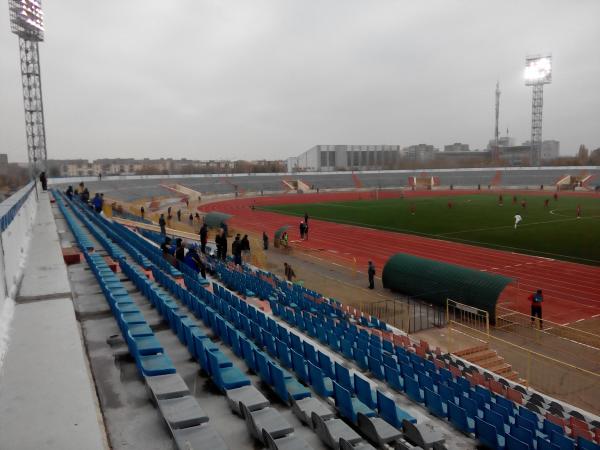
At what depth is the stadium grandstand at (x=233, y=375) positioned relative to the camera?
4500mm

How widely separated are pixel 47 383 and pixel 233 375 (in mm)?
2214

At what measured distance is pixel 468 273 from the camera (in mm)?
15266

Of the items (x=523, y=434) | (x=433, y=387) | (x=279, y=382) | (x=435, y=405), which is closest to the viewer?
(x=279, y=382)

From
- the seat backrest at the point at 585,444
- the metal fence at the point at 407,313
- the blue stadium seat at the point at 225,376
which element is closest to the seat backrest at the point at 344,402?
the blue stadium seat at the point at 225,376

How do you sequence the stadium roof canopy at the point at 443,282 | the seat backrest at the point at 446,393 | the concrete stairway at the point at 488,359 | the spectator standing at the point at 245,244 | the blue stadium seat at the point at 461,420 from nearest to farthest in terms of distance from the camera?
1. the blue stadium seat at the point at 461,420
2. the seat backrest at the point at 446,393
3. the concrete stairway at the point at 488,359
4. the stadium roof canopy at the point at 443,282
5. the spectator standing at the point at 245,244

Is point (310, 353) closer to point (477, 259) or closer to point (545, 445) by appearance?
point (545, 445)

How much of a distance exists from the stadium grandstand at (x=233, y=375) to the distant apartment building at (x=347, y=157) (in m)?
152

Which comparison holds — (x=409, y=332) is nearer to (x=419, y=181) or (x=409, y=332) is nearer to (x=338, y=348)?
(x=338, y=348)

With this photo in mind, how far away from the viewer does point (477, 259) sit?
24531 millimetres

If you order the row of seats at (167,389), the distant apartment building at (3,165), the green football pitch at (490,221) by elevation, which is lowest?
the green football pitch at (490,221)

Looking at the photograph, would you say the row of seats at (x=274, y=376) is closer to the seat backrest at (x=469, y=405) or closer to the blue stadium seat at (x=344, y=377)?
the blue stadium seat at (x=344, y=377)

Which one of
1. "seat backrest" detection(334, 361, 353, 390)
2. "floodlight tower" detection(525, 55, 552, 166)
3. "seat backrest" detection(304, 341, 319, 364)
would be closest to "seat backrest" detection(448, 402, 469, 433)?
"seat backrest" detection(334, 361, 353, 390)

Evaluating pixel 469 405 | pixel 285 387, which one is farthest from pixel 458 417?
pixel 285 387

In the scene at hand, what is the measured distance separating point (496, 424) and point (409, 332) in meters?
6.66
